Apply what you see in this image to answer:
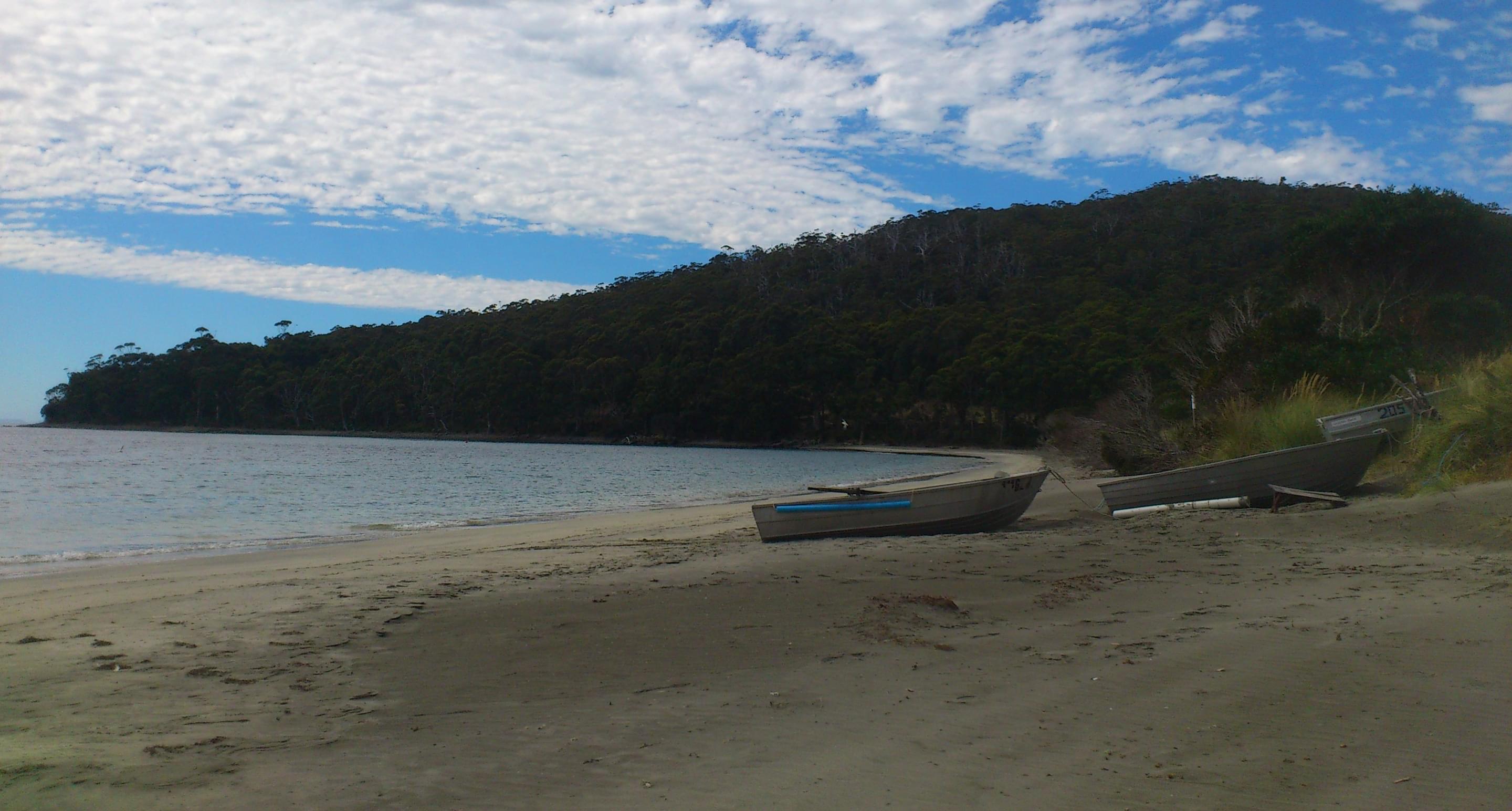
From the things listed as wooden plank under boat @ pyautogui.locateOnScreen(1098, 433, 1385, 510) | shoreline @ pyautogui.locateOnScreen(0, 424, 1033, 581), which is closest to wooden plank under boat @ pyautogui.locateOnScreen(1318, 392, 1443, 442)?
wooden plank under boat @ pyautogui.locateOnScreen(1098, 433, 1385, 510)

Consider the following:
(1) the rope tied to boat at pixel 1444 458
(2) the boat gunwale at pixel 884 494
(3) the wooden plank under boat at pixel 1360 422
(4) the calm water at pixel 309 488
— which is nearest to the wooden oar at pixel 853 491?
(2) the boat gunwale at pixel 884 494

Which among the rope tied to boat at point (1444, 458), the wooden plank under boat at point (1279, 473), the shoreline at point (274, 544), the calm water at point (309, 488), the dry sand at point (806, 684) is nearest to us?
the dry sand at point (806, 684)

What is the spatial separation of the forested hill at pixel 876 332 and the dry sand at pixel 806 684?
27.1 m

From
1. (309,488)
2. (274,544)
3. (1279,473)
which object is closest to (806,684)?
(1279,473)

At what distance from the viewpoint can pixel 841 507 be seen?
43.3 ft

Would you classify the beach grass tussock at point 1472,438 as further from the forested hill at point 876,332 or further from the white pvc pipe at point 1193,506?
the forested hill at point 876,332

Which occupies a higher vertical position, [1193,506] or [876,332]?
[876,332]

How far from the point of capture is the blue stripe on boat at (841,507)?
43.0 feet

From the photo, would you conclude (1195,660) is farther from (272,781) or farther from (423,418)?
(423,418)

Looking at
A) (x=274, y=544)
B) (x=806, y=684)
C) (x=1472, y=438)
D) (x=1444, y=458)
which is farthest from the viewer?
(x=274, y=544)

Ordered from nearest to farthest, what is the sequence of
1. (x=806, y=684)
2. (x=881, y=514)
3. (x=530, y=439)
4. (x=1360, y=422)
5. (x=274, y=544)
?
(x=806, y=684), (x=881, y=514), (x=1360, y=422), (x=274, y=544), (x=530, y=439)

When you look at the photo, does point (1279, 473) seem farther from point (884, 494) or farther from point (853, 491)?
point (853, 491)

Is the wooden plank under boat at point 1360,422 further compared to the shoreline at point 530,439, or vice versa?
the shoreline at point 530,439

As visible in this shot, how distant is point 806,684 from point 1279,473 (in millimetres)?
10724
